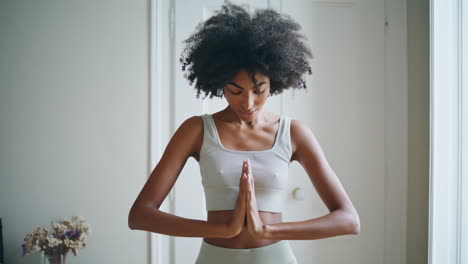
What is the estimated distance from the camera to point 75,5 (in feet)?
6.09

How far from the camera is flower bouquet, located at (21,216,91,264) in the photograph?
1.66m

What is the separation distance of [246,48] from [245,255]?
20.2 inches

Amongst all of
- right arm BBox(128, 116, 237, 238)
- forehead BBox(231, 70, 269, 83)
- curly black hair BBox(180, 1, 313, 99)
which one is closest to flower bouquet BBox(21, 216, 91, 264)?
right arm BBox(128, 116, 237, 238)

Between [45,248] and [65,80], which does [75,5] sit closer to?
[65,80]

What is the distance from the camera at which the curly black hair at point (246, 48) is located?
873 mm

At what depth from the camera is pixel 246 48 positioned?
0.87 meters

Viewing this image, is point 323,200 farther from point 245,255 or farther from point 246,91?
point 246,91

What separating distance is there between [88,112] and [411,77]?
1.71 metres

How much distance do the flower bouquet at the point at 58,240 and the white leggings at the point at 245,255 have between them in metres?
1.04

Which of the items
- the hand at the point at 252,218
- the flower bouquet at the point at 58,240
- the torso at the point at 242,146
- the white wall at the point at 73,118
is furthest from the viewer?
the white wall at the point at 73,118

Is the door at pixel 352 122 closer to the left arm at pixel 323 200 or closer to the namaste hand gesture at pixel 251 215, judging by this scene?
the left arm at pixel 323 200

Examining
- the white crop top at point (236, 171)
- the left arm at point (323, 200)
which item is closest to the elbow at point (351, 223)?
the left arm at point (323, 200)

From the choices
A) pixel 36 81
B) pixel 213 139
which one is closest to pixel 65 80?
pixel 36 81

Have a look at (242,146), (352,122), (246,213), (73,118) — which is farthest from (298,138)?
(73,118)
